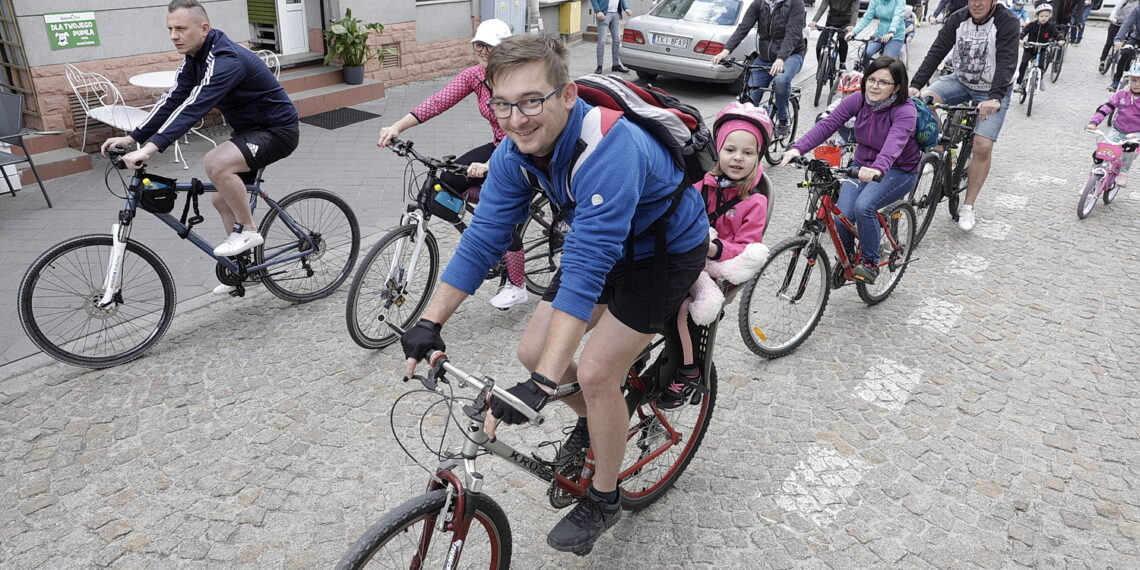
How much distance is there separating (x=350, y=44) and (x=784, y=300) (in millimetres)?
7441

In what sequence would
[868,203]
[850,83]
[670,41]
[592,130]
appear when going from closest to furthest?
[592,130], [868,203], [850,83], [670,41]

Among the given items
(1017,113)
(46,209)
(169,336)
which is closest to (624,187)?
(169,336)

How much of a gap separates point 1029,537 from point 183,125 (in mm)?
4758

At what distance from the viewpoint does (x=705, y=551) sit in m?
3.32

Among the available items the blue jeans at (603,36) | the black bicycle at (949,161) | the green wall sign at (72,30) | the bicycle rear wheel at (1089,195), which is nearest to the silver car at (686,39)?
the blue jeans at (603,36)

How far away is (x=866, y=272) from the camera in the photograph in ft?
17.1

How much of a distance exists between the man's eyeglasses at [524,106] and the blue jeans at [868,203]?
3351 mm

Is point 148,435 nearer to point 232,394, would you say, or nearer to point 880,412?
point 232,394

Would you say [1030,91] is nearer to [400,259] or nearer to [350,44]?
[350,44]

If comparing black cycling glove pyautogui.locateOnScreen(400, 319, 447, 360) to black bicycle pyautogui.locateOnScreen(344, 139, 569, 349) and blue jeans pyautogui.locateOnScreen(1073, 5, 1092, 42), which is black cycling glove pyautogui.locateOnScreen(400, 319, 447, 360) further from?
blue jeans pyautogui.locateOnScreen(1073, 5, 1092, 42)

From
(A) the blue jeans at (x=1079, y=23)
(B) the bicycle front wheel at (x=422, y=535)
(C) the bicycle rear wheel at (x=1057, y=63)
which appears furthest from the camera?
(A) the blue jeans at (x=1079, y=23)

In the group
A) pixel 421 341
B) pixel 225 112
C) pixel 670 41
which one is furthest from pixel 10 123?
pixel 670 41

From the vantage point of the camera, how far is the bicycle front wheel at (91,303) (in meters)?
4.14

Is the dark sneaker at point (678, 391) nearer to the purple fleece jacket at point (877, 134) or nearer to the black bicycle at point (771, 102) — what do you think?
the purple fleece jacket at point (877, 134)
